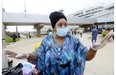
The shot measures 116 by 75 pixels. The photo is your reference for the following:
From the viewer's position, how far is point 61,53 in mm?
2074

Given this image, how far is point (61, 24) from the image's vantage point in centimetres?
221

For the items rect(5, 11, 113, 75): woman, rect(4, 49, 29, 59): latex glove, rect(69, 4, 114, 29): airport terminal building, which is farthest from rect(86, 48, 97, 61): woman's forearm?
rect(69, 4, 114, 29): airport terminal building

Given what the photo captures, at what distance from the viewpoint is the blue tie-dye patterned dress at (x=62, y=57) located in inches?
81.3

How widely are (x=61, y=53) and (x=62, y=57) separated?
0.14ft

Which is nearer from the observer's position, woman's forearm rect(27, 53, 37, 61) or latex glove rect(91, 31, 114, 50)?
latex glove rect(91, 31, 114, 50)

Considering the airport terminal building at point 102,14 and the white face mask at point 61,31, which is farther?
the airport terminal building at point 102,14

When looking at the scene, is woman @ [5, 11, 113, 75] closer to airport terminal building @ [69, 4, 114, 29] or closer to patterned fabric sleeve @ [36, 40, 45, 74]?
patterned fabric sleeve @ [36, 40, 45, 74]

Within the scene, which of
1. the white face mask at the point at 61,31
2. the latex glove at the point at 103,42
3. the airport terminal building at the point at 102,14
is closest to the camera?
the latex glove at the point at 103,42

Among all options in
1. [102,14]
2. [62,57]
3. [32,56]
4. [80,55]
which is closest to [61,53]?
[62,57]

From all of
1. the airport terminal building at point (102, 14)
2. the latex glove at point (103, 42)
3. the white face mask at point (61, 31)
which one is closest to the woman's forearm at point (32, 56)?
the white face mask at point (61, 31)

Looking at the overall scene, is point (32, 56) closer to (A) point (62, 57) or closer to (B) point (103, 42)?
(A) point (62, 57)

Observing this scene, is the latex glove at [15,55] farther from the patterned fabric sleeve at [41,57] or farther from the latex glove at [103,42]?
the latex glove at [103,42]

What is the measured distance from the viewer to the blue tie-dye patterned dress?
206 centimetres

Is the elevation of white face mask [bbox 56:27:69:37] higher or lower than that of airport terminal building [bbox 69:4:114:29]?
lower
